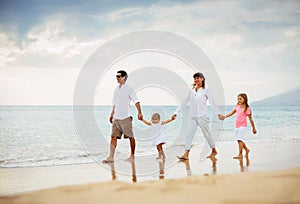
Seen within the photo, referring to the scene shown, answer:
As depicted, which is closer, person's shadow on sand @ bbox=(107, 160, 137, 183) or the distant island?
person's shadow on sand @ bbox=(107, 160, 137, 183)

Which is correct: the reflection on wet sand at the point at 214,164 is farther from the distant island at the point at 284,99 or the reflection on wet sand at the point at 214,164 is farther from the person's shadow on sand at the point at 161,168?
the distant island at the point at 284,99

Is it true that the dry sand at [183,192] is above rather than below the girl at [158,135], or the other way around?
below

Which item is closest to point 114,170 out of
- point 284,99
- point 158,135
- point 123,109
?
point 123,109

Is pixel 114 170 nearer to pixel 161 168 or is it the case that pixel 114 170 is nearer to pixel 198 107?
pixel 161 168

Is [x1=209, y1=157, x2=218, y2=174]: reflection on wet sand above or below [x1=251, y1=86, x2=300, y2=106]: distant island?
below

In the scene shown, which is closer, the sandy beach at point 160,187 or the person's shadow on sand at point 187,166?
the sandy beach at point 160,187

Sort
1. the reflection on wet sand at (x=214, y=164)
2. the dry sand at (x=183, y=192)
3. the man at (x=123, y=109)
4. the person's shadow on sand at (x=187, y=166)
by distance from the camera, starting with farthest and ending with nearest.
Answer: the man at (x=123, y=109), the reflection on wet sand at (x=214, y=164), the person's shadow on sand at (x=187, y=166), the dry sand at (x=183, y=192)

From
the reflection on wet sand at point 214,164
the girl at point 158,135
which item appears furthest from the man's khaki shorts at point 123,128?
the reflection on wet sand at point 214,164

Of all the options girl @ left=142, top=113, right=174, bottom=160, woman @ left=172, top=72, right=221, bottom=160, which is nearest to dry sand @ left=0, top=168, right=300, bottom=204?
woman @ left=172, top=72, right=221, bottom=160

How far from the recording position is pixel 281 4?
78.1 feet

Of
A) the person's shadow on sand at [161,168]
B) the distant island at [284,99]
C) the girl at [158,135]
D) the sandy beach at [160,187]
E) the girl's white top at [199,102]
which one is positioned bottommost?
the person's shadow on sand at [161,168]

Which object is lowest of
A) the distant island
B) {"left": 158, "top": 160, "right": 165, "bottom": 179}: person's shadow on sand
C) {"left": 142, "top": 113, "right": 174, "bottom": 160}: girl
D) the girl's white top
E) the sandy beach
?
{"left": 158, "top": 160, "right": 165, "bottom": 179}: person's shadow on sand

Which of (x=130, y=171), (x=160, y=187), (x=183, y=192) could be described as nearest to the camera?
(x=183, y=192)

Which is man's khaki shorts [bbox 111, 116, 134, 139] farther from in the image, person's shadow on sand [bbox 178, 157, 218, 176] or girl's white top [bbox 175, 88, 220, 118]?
person's shadow on sand [bbox 178, 157, 218, 176]
